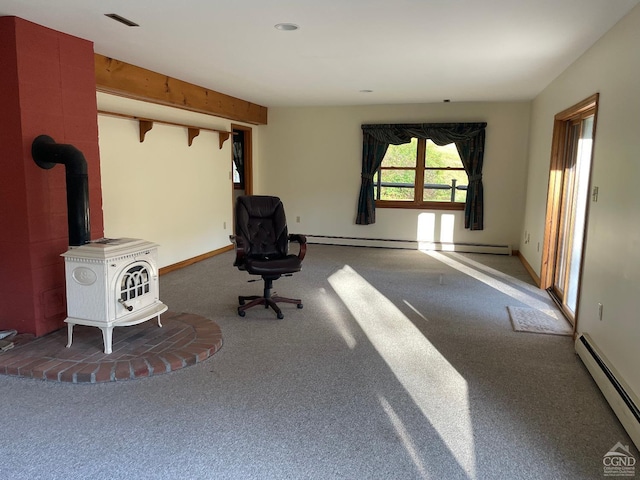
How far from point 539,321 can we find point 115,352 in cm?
343

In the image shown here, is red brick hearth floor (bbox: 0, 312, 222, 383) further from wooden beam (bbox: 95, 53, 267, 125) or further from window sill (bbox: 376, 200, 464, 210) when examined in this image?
window sill (bbox: 376, 200, 464, 210)

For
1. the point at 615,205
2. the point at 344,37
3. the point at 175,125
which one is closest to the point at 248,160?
the point at 175,125

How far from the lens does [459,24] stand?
3.15m

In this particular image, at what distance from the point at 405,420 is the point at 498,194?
5.47m

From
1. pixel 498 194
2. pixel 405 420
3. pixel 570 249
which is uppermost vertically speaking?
pixel 498 194

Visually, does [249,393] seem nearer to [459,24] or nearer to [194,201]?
[459,24]

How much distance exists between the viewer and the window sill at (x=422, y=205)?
7.38m

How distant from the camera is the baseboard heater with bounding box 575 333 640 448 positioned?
233 cm

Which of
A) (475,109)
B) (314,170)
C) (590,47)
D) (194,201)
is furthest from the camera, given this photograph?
(314,170)

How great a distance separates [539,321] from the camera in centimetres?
409

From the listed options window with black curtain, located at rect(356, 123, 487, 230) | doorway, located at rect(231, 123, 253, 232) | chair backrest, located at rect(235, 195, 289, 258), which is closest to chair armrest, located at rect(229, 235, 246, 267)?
chair backrest, located at rect(235, 195, 289, 258)

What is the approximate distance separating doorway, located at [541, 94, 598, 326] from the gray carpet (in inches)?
36.6

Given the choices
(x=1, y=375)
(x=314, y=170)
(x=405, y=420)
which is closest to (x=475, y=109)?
(x=314, y=170)

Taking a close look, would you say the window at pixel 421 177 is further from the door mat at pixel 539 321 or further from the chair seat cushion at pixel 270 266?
the chair seat cushion at pixel 270 266
